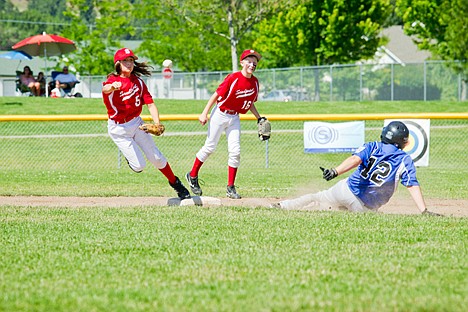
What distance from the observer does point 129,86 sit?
9344 mm

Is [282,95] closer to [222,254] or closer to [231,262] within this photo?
[222,254]

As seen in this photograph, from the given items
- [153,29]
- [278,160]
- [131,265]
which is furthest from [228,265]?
[153,29]

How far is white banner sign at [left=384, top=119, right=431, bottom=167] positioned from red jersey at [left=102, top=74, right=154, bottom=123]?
7.59 meters

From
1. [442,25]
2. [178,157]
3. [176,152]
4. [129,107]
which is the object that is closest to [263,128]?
[129,107]

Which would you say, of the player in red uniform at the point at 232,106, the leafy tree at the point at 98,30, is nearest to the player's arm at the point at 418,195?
the player in red uniform at the point at 232,106

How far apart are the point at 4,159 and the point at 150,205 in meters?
9.44

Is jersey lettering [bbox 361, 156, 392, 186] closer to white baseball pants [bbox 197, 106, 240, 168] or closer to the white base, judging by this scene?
the white base

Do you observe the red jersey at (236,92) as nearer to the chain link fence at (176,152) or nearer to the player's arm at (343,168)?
the player's arm at (343,168)

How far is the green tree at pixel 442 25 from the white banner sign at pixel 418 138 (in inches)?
669

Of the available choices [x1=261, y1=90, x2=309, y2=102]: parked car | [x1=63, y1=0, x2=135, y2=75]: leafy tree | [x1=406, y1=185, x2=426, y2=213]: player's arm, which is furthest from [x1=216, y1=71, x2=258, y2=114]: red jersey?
[x1=63, y1=0, x2=135, y2=75]: leafy tree

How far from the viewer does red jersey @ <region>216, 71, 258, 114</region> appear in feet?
34.3

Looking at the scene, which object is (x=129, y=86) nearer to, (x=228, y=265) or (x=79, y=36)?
(x=228, y=265)

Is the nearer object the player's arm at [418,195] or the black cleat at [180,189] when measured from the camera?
the player's arm at [418,195]

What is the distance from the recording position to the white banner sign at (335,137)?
53.7 feet
